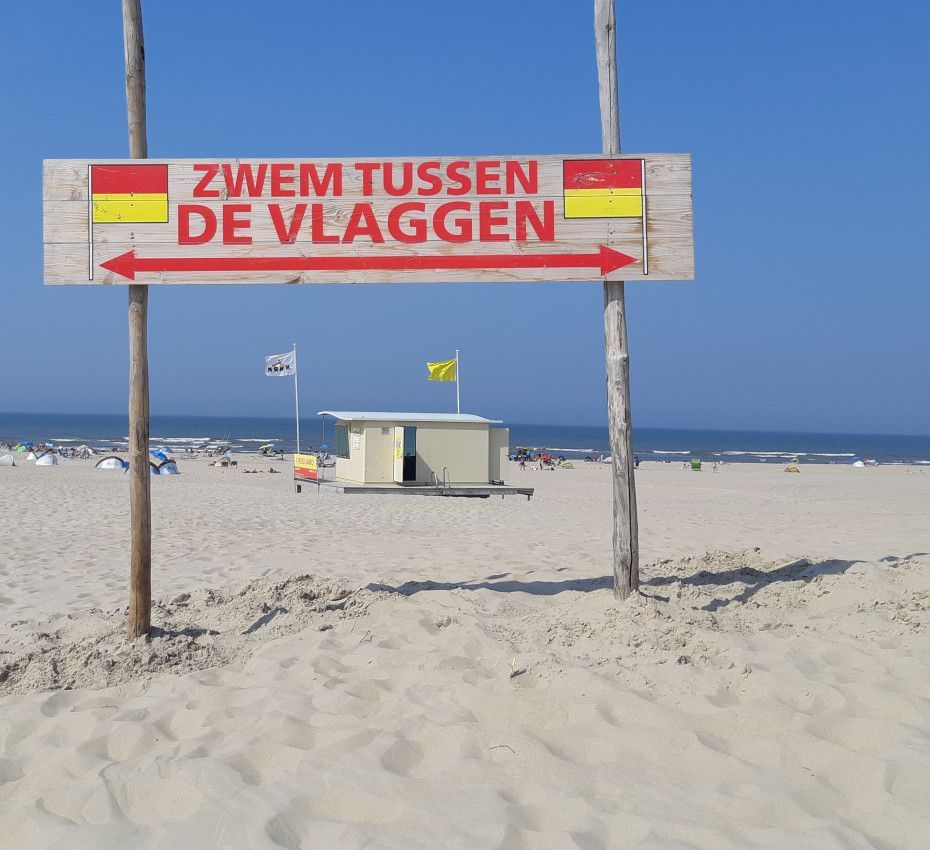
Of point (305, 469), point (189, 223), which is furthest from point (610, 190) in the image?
point (305, 469)

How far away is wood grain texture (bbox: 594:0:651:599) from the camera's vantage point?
525 cm

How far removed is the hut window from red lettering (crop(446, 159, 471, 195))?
16.4m

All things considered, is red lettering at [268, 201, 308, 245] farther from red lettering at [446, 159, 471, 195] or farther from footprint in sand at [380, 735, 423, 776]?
footprint in sand at [380, 735, 423, 776]

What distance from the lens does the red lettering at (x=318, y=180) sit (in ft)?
18.0

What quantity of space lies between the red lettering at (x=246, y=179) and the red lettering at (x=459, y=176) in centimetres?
128

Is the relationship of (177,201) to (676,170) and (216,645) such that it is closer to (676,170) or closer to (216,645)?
(216,645)

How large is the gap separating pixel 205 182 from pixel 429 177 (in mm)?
1548

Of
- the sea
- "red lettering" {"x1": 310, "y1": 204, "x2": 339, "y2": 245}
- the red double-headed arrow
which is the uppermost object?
"red lettering" {"x1": 310, "y1": 204, "x2": 339, "y2": 245}

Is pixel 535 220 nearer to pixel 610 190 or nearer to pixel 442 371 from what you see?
pixel 610 190

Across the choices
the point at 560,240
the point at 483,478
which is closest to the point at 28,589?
the point at 560,240

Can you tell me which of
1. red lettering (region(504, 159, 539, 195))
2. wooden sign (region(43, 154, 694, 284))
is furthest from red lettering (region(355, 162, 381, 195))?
red lettering (region(504, 159, 539, 195))

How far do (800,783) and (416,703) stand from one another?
1.65 meters

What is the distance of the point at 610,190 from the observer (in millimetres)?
5457

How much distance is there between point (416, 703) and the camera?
366 cm
